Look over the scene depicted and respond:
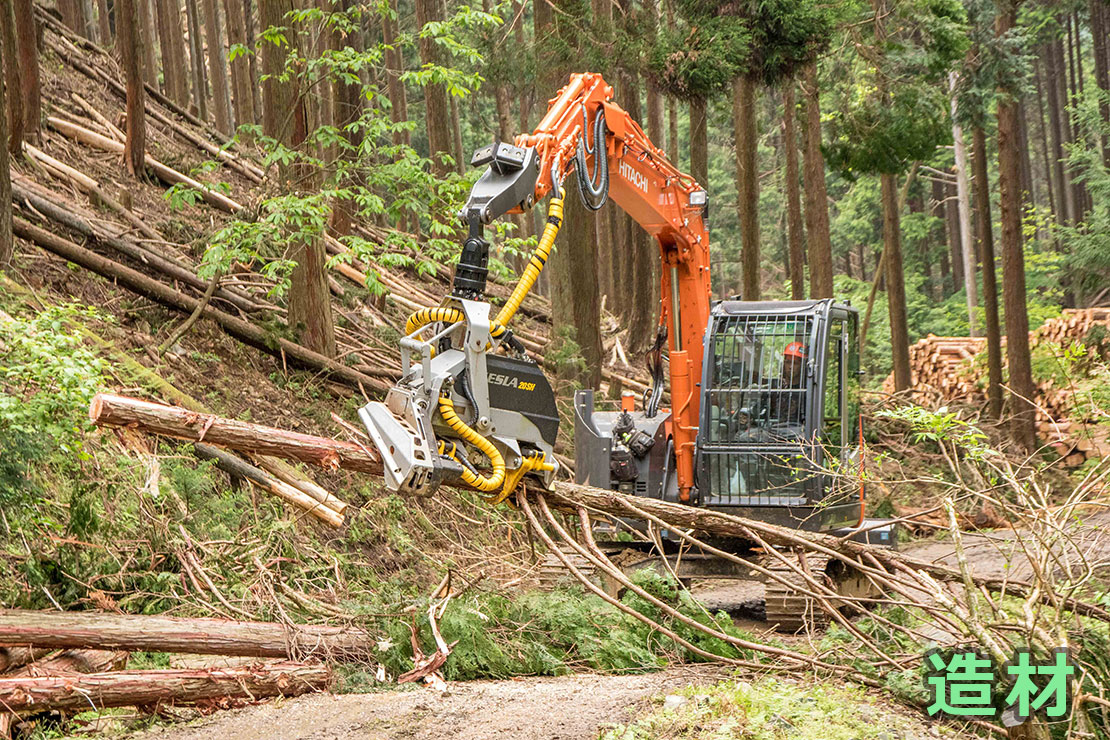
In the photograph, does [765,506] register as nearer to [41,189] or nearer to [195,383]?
[195,383]

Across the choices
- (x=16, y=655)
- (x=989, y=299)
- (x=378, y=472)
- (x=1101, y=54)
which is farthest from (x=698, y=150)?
(x=1101, y=54)

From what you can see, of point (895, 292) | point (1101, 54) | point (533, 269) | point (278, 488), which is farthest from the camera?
point (1101, 54)

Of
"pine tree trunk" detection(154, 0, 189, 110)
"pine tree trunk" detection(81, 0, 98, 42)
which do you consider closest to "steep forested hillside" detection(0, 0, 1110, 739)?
"pine tree trunk" detection(154, 0, 189, 110)

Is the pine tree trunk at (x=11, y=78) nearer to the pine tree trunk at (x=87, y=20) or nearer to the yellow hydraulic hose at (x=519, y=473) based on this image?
the yellow hydraulic hose at (x=519, y=473)

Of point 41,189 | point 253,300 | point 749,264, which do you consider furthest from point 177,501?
point 749,264

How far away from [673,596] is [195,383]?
5205 millimetres

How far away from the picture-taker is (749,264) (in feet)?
52.6

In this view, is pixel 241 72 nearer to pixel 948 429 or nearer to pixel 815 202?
pixel 815 202

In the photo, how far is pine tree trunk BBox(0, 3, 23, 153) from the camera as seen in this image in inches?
488

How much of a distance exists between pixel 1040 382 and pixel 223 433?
15819mm

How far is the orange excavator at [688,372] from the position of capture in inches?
242

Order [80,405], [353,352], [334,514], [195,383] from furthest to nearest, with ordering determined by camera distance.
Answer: [353,352]
[195,383]
[334,514]
[80,405]

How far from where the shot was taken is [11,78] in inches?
498

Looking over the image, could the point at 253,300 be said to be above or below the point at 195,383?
above
